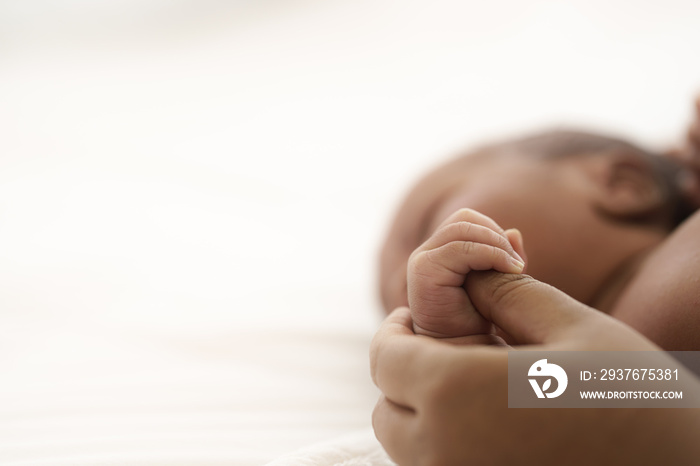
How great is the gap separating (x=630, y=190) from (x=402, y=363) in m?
0.66

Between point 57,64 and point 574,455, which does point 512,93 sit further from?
point 574,455

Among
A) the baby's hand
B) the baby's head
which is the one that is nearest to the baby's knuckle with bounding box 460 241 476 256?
the baby's hand

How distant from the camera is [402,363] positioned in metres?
0.43

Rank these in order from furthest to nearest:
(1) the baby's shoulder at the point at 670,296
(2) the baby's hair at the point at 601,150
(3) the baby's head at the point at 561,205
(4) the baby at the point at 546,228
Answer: (2) the baby's hair at the point at 601,150
(3) the baby's head at the point at 561,205
(1) the baby's shoulder at the point at 670,296
(4) the baby at the point at 546,228

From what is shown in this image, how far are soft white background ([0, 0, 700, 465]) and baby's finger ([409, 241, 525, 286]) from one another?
0.90ft

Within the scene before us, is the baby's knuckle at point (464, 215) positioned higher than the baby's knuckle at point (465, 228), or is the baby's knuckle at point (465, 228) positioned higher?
the baby's knuckle at point (464, 215)

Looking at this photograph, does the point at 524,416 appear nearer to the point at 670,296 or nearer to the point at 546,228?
the point at 670,296

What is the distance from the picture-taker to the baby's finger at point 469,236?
472mm

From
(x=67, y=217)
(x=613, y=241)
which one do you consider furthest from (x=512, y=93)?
(x=67, y=217)

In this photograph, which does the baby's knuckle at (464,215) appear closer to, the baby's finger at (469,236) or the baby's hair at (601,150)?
the baby's finger at (469,236)

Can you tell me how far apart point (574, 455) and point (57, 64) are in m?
1.88

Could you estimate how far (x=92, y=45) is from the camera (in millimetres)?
1862
